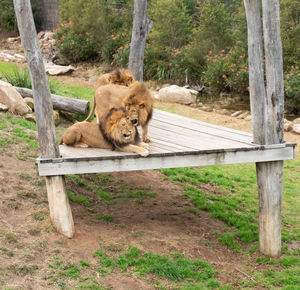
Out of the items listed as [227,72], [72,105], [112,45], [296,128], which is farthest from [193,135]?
[112,45]

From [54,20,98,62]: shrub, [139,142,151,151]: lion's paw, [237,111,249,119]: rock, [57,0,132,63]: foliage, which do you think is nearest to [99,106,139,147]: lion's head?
[139,142,151,151]: lion's paw

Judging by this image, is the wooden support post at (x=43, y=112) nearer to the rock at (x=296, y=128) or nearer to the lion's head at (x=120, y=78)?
the lion's head at (x=120, y=78)

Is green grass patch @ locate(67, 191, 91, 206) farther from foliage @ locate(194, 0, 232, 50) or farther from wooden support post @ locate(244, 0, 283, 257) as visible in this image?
foliage @ locate(194, 0, 232, 50)

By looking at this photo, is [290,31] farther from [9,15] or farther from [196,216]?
[9,15]

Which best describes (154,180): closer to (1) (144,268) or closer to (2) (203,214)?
(2) (203,214)

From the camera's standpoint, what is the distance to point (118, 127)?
5172 mm

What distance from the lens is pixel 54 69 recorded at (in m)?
18.0

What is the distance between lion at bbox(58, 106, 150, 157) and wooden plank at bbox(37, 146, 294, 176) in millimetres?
172

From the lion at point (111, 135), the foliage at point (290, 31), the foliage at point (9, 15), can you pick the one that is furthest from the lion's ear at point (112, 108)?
the foliage at point (9, 15)

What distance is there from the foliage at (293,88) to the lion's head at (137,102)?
9190 millimetres

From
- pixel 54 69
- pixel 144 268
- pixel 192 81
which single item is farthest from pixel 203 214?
pixel 54 69

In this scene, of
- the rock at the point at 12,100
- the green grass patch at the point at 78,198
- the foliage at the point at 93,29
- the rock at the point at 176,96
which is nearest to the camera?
the green grass patch at the point at 78,198

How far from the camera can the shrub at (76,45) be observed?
1947 centimetres

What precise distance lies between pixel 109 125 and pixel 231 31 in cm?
1265
